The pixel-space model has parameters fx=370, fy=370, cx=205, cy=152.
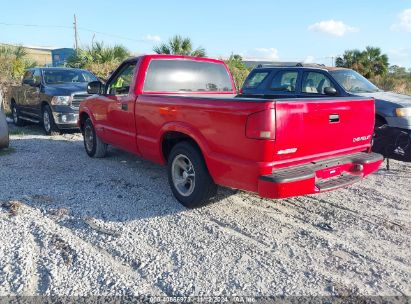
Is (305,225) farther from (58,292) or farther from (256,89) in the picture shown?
(256,89)

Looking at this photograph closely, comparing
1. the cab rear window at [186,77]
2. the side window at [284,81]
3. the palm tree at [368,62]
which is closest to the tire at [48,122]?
the cab rear window at [186,77]

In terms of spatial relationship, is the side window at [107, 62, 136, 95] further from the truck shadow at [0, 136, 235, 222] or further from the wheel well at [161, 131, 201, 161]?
the truck shadow at [0, 136, 235, 222]

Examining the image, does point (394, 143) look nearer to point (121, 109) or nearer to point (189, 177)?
point (189, 177)

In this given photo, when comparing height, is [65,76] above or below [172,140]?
above

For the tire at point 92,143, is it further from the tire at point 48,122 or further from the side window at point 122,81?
the tire at point 48,122

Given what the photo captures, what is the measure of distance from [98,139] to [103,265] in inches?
155

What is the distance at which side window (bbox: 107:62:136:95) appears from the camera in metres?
5.51

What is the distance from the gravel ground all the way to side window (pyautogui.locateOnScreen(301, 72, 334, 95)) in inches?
98.9

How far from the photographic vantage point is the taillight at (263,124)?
11.0ft

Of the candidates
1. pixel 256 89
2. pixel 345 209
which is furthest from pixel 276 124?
pixel 256 89

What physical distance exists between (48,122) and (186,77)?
5652mm

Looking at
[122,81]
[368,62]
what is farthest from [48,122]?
[368,62]

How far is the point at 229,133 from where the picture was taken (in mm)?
3680

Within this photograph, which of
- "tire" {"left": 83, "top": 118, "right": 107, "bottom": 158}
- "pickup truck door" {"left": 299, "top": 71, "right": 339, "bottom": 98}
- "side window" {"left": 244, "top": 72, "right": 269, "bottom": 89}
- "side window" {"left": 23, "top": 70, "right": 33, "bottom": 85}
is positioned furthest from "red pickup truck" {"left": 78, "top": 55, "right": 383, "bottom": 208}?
"side window" {"left": 23, "top": 70, "right": 33, "bottom": 85}
